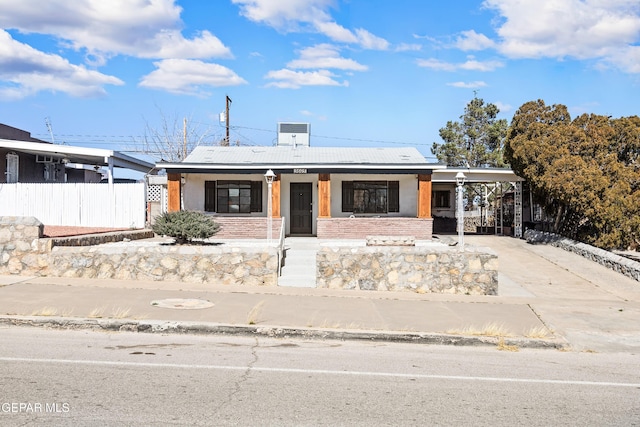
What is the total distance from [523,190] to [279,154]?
38.5ft

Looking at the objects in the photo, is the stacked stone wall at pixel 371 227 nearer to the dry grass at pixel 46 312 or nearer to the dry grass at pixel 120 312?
the dry grass at pixel 120 312

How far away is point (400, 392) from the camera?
5.91m

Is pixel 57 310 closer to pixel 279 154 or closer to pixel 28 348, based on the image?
pixel 28 348

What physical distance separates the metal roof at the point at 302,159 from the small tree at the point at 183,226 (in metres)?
5.99

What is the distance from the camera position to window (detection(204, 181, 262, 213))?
2334 centimetres

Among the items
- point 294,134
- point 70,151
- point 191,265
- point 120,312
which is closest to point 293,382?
point 120,312

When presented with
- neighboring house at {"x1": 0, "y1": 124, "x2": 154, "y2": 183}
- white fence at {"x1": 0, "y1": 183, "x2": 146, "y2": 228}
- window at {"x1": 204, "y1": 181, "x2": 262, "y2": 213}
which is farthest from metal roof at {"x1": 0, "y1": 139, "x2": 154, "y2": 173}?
window at {"x1": 204, "y1": 181, "x2": 262, "y2": 213}

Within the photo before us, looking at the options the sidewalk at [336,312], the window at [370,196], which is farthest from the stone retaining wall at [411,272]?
the window at [370,196]

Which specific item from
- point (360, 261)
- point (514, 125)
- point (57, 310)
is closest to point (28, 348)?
point (57, 310)

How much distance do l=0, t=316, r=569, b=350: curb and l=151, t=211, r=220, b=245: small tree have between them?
686 cm

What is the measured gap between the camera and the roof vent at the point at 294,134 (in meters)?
28.4

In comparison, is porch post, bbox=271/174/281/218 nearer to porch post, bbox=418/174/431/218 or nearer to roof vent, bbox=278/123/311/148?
porch post, bbox=418/174/431/218

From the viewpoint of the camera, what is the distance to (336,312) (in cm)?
1018

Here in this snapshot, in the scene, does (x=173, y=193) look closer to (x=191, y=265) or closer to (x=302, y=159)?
(x=302, y=159)
